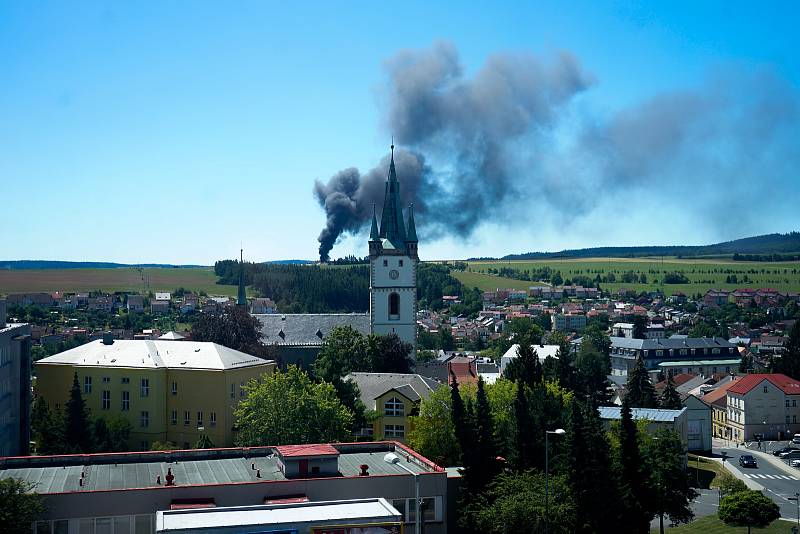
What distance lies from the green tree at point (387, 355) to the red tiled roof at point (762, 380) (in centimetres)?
3162

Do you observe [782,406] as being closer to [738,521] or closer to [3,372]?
[738,521]

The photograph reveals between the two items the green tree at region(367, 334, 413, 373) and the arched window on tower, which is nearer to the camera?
the green tree at region(367, 334, 413, 373)

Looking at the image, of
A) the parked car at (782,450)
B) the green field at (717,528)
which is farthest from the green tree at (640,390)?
the green field at (717,528)

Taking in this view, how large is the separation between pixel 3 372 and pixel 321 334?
133ft

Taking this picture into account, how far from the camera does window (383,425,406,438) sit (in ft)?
182

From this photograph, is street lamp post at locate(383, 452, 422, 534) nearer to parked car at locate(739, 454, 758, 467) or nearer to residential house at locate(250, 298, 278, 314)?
parked car at locate(739, 454, 758, 467)

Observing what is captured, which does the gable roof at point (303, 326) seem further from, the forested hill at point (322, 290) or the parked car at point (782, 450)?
the forested hill at point (322, 290)

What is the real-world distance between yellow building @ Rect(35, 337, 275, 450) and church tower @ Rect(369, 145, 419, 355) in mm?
19787

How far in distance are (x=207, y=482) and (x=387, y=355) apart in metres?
39.1

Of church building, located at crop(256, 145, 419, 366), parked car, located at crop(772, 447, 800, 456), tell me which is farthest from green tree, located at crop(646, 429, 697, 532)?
church building, located at crop(256, 145, 419, 366)

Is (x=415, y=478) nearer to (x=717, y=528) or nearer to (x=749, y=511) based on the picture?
(x=717, y=528)

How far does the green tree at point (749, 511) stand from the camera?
149 ft

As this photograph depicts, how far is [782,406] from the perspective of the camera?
3327 inches

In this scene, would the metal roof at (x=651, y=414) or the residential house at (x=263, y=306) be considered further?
the residential house at (x=263, y=306)
